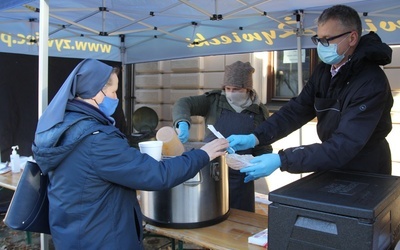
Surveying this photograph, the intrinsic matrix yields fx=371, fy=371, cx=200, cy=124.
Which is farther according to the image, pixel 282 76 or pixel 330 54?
pixel 282 76

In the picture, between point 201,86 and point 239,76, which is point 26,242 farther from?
point 201,86

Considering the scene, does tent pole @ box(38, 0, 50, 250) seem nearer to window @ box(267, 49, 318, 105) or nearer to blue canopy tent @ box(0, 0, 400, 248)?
blue canopy tent @ box(0, 0, 400, 248)

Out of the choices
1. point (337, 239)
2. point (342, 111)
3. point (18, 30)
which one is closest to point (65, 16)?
point (18, 30)

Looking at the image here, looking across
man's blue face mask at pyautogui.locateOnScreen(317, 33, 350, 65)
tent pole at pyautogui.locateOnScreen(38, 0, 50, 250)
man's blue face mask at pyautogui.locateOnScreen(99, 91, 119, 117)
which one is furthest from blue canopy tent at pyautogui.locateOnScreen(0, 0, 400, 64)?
man's blue face mask at pyautogui.locateOnScreen(99, 91, 119, 117)

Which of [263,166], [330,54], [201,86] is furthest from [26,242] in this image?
[330,54]

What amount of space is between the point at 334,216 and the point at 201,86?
4870mm

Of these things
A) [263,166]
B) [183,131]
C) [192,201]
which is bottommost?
[192,201]

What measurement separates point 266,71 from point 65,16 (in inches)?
111

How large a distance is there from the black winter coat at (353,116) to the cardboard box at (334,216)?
4.9 inches

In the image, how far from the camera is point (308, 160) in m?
1.45

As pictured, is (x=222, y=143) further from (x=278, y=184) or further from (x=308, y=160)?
(x=278, y=184)

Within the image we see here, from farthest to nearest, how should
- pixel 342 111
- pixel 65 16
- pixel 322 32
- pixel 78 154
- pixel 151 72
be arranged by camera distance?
pixel 151 72, pixel 65 16, pixel 322 32, pixel 342 111, pixel 78 154

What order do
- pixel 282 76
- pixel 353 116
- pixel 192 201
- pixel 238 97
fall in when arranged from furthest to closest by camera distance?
1. pixel 282 76
2. pixel 238 97
3. pixel 192 201
4. pixel 353 116

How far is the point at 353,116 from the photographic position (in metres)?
1.51
